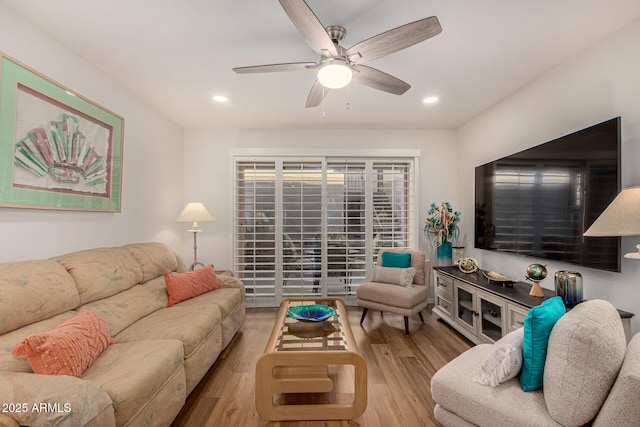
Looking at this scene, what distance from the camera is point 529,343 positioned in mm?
1368

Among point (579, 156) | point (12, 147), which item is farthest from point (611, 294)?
point (12, 147)

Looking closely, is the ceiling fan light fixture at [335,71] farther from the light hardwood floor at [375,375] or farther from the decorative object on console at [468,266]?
the decorative object on console at [468,266]

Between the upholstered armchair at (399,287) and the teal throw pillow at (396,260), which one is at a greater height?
the teal throw pillow at (396,260)

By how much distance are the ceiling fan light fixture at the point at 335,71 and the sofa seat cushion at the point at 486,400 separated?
182 cm

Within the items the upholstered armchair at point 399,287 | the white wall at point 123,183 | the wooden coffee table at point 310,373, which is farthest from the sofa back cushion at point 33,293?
the upholstered armchair at point 399,287

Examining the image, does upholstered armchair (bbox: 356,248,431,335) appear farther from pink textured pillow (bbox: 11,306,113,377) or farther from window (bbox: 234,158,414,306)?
pink textured pillow (bbox: 11,306,113,377)

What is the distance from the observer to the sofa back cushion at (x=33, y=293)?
148 cm

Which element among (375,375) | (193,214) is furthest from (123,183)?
(375,375)

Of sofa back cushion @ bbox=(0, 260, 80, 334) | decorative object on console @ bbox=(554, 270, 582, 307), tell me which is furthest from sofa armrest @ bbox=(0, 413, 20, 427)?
decorative object on console @ bbox=(554, 270, 582, 307)

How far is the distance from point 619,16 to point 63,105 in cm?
386

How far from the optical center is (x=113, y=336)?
195cm

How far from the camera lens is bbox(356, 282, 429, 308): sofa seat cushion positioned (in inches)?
123

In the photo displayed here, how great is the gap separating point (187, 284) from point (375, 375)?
6.12ft

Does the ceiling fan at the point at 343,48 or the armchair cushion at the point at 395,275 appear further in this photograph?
the armchair cushion at the point at 395,275
